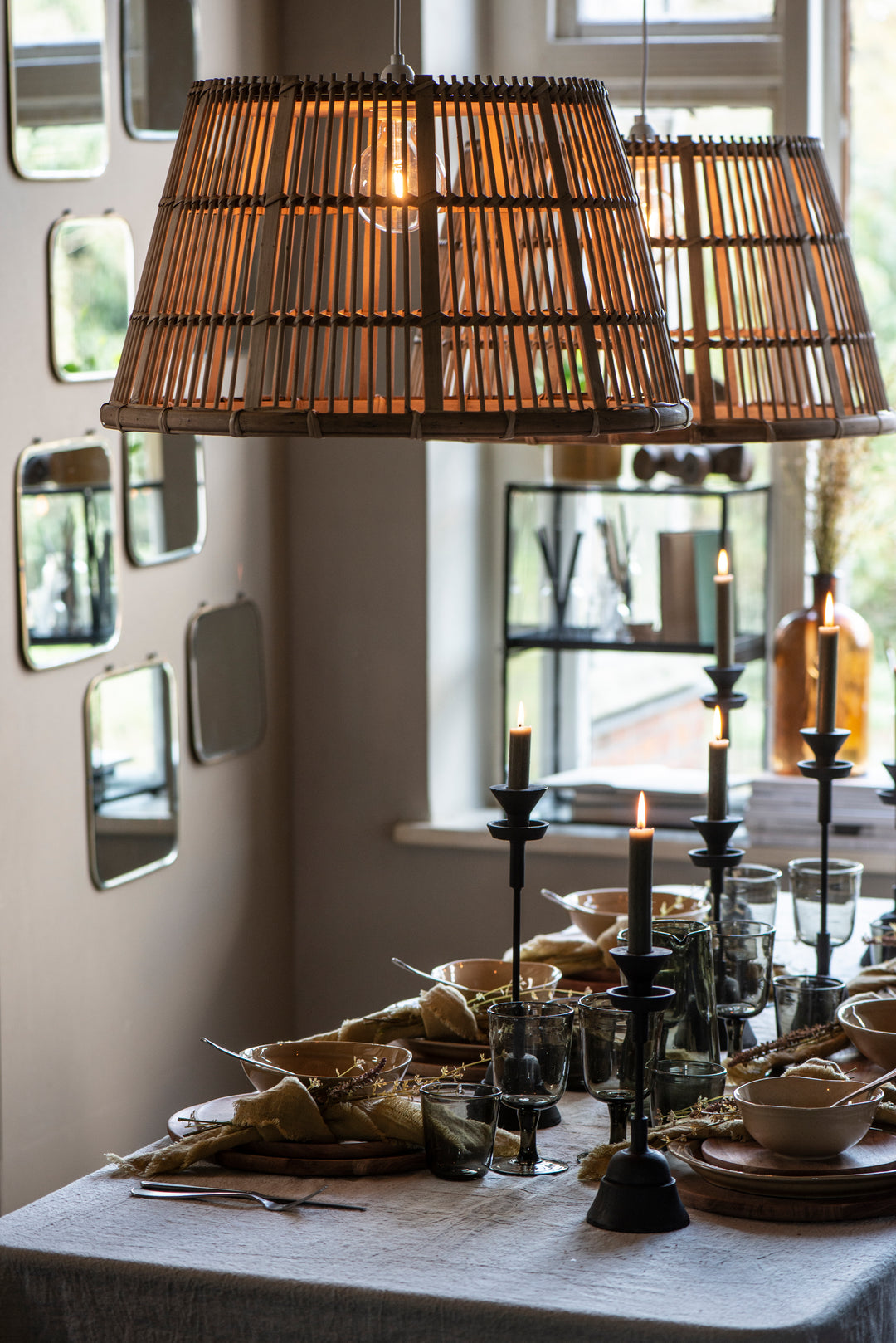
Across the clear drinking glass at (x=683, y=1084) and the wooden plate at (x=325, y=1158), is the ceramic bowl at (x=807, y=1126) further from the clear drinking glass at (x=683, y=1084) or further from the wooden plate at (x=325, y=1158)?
the wooden plate at (x=325, y=1158)

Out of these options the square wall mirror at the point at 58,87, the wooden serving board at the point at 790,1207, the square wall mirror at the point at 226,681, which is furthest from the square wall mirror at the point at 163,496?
the wooden serving board at the point at 790,1207

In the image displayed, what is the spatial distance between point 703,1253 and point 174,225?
0.89 meters

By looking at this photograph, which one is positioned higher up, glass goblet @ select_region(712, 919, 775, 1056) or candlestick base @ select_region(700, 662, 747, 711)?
candlestick base @ select_region(700, 662, 747, 711)

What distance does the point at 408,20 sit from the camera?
3174 mm

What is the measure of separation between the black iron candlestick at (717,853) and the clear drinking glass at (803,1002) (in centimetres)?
11

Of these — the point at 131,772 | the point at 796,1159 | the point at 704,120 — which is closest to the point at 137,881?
the point at 131,772

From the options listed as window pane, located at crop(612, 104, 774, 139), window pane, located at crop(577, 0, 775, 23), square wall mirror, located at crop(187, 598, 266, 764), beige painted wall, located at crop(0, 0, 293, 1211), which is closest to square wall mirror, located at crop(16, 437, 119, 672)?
beige painted wall, located at crop(0, 0, 293, 1211)

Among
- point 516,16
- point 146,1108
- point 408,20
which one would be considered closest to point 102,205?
point 408,20

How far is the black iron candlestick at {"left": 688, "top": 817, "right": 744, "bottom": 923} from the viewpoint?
1.97 metres

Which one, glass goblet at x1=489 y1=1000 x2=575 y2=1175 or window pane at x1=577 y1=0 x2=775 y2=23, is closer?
glass goblet at x1=489 y1=1000 x2=575 y2=1175

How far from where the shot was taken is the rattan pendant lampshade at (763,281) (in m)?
1.70

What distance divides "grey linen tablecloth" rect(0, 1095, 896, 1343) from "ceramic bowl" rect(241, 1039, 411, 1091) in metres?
0.19

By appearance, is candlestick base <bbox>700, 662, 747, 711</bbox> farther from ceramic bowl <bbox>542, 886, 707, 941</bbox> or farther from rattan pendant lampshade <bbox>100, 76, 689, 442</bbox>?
rattan pendant lampshade <bbox>100, 76, 689, 442</bbox>

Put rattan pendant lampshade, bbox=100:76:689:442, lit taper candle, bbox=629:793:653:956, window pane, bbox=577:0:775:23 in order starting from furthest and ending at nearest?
window pane, bbox=577:0:775:23, lit taper candle, bbox=629:793:653:956, rattan pendant lampshade, bbox=100:76:689:442
